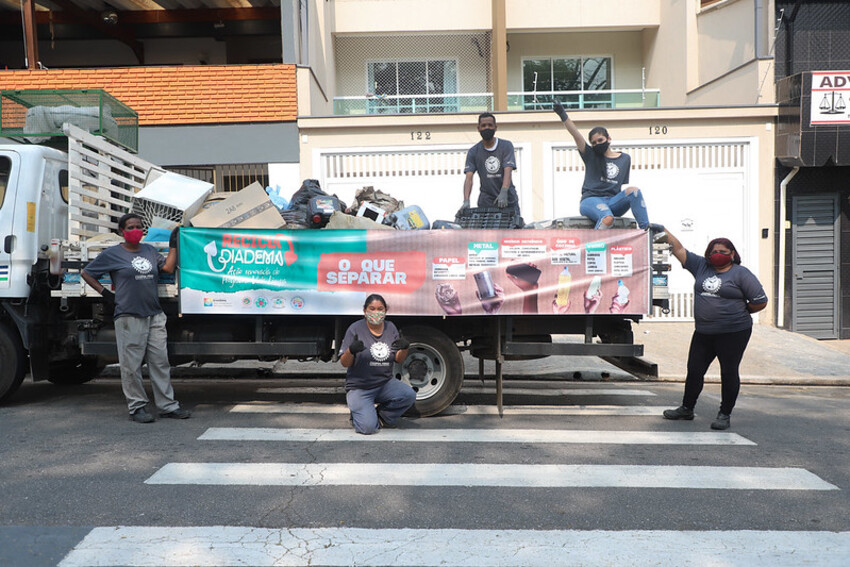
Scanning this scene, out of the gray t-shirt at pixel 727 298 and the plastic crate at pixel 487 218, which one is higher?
the plastic crate at pixel 487 218

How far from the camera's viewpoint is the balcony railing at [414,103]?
1572 cm

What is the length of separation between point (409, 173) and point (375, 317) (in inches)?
313

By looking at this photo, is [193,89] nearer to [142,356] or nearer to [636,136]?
[636,136]

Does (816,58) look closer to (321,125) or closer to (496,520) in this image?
(321,125)

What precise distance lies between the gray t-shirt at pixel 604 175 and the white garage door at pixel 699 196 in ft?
18.8

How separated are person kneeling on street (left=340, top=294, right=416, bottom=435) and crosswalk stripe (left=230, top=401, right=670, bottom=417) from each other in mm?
762

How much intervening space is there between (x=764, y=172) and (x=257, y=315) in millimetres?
10630

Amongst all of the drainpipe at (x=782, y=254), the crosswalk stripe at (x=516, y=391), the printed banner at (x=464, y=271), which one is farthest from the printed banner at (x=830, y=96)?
the printed banner at (x=464, y=271)

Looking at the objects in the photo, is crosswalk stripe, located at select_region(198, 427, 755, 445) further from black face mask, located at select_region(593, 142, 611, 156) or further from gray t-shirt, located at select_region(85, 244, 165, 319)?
black face mask, located at select_region(593, 142, 611, 156)

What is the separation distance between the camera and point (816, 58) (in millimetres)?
13766

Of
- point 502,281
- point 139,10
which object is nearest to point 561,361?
point 502,281

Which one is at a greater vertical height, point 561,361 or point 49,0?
point 49,0

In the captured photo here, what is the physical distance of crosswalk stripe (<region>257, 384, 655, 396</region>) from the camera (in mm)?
8374

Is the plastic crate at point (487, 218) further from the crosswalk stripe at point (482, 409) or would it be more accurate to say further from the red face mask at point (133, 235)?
the red face mask at point (133, 235)
